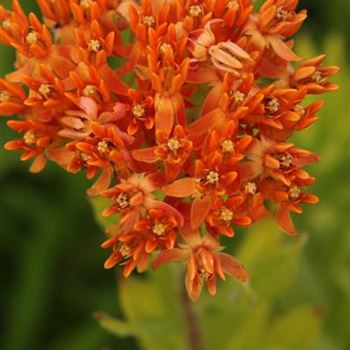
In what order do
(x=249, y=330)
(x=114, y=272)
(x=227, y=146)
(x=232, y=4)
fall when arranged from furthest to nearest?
(x=114, y=272) → (x=249, y=330) → (x=232, y=4) → (x=227, y=146)

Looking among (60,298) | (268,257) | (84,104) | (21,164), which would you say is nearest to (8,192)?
(21,164)

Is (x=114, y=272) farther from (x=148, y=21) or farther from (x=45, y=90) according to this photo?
(x=148, y=21)

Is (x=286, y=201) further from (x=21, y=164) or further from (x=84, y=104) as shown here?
(x=21, y=164)

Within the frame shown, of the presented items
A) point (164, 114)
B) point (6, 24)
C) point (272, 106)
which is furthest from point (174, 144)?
point (6, 24)

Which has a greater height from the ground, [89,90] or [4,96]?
[89,90]

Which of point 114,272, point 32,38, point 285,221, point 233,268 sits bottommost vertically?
point 114,272

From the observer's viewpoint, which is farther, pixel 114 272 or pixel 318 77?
pixel 114 272

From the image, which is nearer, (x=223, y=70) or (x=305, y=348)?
(x=223, y=70)
